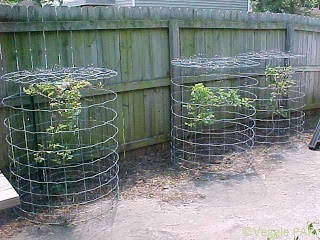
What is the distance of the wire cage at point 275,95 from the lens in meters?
6.03

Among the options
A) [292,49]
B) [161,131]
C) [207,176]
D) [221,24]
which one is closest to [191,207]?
[207,176]

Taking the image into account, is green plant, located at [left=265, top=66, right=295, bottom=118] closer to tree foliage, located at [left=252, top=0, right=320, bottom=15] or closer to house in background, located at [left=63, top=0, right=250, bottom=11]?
house in background, located at [left=63, top=0, right=250, bottom=11]

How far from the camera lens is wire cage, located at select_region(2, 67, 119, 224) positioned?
3.68 meters

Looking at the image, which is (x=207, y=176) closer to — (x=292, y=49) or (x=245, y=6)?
(x=292, y=49)

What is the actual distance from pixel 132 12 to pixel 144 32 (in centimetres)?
30

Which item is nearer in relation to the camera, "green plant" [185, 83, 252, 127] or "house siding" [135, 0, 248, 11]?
"green plant" [185, 83, 252, 127]

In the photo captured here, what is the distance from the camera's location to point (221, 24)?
5.77 metres

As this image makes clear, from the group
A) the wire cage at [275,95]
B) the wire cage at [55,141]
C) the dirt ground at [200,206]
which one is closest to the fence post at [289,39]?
the wire cage at [275,95]

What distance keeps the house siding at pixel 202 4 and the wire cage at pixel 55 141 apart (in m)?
9.46

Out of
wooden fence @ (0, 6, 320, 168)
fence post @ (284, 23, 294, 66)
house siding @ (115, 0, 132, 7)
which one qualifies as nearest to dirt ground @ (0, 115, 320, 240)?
wooden fence @ (0, 6, 320, 168)

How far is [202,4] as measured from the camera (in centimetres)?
1470

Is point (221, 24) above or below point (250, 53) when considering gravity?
above

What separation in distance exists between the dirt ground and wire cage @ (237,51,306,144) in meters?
1.09

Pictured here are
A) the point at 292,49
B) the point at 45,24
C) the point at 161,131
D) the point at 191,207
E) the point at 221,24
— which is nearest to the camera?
the point at 191,207
